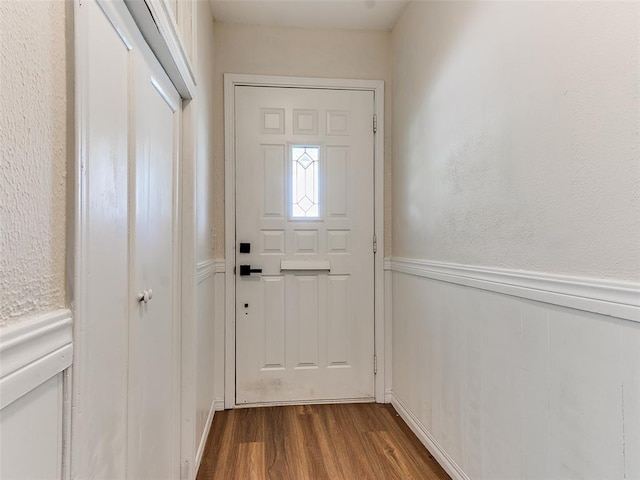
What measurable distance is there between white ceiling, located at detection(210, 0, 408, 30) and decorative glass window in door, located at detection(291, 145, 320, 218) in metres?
0.81

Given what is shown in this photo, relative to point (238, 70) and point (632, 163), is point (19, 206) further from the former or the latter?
point (238, 70)

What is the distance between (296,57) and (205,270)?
61.1 inches

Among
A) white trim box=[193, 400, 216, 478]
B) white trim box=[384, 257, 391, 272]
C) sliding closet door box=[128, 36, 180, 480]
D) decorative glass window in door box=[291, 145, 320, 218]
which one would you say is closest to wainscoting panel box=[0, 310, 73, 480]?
sliding closet door box=[128, 36, 180, 480]

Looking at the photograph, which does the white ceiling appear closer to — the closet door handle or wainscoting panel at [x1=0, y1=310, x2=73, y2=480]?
the closet door handle

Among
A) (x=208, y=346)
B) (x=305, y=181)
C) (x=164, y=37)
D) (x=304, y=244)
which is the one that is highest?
(x=164, y=37)

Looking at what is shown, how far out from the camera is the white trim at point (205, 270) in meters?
1.87

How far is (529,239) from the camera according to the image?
4.07 ft

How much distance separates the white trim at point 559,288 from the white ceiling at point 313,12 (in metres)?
1.69

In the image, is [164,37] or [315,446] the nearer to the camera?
[164,37]

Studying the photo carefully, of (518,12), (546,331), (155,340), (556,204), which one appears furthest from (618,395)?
(155,340)

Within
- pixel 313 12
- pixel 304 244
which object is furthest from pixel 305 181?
pixel 313 12

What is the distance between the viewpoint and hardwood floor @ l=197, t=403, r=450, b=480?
5.94ft

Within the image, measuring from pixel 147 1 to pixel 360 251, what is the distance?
191cm

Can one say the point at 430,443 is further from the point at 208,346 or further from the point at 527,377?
the point at 208,346
